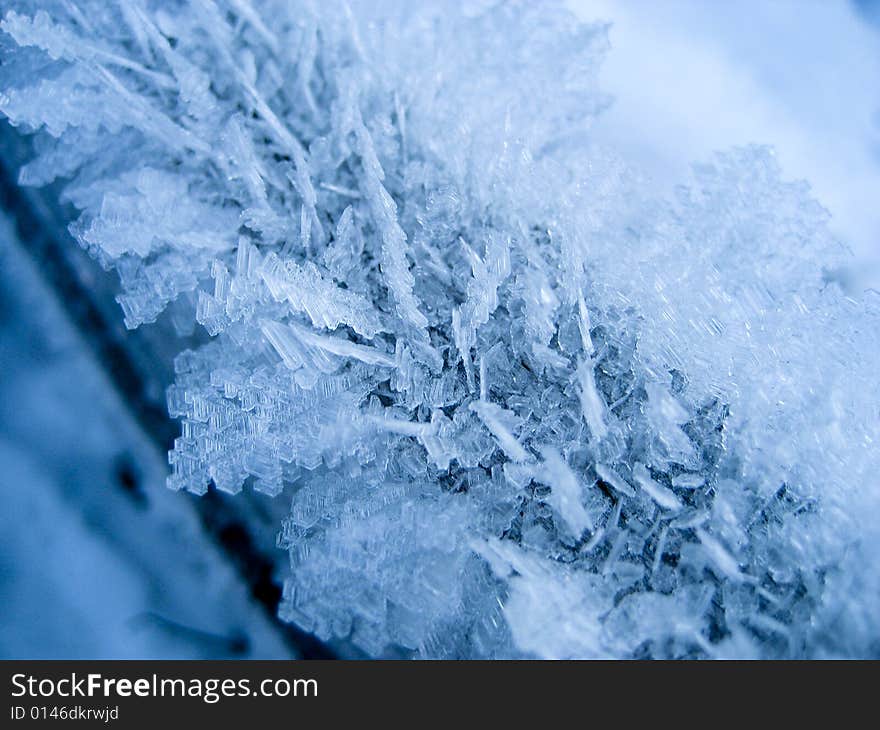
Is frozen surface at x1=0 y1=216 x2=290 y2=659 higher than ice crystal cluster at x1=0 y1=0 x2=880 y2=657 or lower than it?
lower

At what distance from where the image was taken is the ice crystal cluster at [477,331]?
1.85ft

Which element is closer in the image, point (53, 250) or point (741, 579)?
point (741, 579)

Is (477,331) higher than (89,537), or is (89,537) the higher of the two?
(477,331)

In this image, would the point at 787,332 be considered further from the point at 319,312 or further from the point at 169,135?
the point at 169,135

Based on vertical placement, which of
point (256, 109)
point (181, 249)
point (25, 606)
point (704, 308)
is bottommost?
point (25, 606)

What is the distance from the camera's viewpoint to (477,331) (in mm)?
633

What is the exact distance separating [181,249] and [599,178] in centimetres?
40

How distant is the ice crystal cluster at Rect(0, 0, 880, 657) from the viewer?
1.85 ft

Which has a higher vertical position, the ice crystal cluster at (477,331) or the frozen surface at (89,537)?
the ice crystal cluster at (477,331)

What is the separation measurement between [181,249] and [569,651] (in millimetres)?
499

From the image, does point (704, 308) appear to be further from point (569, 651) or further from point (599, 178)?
point (569, 651)

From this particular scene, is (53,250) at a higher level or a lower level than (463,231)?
lower
